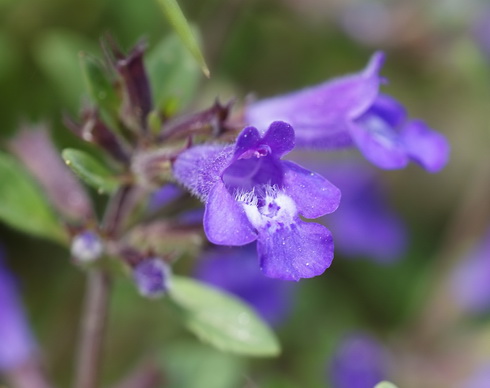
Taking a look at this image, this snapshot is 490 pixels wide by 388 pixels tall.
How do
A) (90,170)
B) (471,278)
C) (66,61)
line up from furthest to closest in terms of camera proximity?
(471,278) → (66,61) → (90,170)

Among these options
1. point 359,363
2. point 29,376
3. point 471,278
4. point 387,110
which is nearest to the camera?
point 387,110

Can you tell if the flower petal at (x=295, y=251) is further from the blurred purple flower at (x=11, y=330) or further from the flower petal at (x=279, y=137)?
the blurred purple flower at (x=11, y=330)

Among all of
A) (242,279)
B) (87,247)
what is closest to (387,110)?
(87,247)

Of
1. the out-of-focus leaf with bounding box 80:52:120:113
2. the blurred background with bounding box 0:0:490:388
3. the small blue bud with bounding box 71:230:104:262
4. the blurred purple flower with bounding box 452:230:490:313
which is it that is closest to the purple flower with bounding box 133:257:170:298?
the small blue bud with bounding box 71:230:104:262

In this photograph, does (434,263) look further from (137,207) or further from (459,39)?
(137,207)

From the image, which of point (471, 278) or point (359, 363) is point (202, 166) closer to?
point (359, 363)

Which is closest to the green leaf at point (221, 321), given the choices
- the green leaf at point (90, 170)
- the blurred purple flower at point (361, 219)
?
the green leaf at point (90, 170)

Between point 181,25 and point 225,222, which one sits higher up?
point 181,25

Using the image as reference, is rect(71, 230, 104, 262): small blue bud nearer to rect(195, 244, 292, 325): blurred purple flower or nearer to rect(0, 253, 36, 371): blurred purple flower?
rect(0, 253, 36, 371): blurred purple flower
